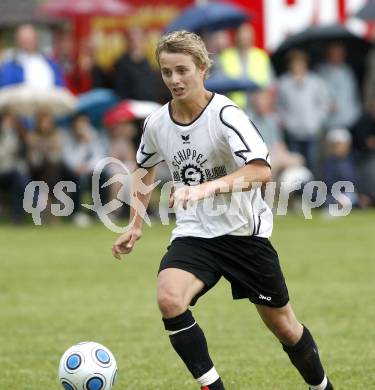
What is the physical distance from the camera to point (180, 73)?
→ 17.5 ft

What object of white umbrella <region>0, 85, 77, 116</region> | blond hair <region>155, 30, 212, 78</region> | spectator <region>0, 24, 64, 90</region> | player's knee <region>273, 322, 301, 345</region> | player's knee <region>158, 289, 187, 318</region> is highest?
blond hair <region>155, 30, 212, 78</region>

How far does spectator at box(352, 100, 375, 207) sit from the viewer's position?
1677cm

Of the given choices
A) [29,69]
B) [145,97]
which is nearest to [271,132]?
[145,97]

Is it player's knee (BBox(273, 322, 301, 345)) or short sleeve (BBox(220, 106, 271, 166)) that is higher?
Result: short sleeve (BBox(220, 106, 271, 166))

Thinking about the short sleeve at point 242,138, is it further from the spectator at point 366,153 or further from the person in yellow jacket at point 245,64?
the spectator at point 366,153

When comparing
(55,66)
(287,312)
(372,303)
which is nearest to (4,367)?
(287,312)

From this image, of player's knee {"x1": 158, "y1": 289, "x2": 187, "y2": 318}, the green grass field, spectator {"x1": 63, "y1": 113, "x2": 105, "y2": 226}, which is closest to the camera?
player's knee {"x1": 158, "y1": 289, "x2": 187, "y2": 318}

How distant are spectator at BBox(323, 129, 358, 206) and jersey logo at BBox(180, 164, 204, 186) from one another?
432 inches

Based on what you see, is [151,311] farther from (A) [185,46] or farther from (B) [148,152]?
(A) [185,46]

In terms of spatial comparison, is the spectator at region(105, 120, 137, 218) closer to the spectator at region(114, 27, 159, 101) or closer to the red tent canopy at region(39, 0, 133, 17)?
the spectator at region(114, 27, 159, 101)

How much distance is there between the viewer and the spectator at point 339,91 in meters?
17.5

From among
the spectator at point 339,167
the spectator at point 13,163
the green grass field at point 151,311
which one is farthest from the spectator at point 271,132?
the spectator at point 13,163

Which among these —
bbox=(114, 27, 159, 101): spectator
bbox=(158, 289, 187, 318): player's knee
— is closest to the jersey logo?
bbox=(158, 289, 187, 318): player's knee

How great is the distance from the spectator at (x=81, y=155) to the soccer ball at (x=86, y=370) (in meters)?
10.0
